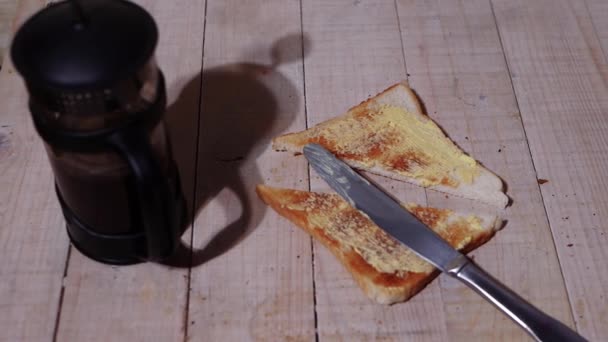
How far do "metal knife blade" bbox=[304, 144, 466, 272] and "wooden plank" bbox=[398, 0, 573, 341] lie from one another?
6 cm

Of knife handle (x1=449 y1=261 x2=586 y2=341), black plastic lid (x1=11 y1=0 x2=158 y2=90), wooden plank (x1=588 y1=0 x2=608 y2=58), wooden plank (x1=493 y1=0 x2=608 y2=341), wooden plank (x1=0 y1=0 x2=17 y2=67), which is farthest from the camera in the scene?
wooden plank (x1=0 y1=0 x2=17 y2=67)

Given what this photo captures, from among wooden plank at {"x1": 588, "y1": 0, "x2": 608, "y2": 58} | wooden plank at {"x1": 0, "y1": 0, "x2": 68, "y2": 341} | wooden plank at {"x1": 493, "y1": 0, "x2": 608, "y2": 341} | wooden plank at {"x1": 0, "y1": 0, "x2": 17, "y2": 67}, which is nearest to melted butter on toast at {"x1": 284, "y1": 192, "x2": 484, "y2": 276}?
wooden plank at {"x1": 493, "y1": 0, "x2": 608, "y2": 341}

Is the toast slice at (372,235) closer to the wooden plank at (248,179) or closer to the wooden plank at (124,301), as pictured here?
the wooden plank at (248,179)

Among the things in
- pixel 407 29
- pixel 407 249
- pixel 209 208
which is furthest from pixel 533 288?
pixel 407 29

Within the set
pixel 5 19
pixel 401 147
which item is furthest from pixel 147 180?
pixel 5 19

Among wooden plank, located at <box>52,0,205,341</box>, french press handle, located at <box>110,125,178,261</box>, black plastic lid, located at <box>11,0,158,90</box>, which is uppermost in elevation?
black plastic lid, located at <box>11,0,158,90</box>

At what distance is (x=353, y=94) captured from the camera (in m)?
1.27

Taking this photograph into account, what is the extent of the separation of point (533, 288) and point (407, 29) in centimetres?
64

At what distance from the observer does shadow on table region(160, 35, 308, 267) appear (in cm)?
107

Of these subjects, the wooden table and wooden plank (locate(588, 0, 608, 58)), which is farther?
wooden plank (locate(588, 0, 608, 58))

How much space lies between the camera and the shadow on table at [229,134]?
1073 millimetres

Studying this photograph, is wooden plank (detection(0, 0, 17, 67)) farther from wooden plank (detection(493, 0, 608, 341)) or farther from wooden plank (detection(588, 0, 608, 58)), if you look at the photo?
wooden plank (detection(588, 0, 608, 58))

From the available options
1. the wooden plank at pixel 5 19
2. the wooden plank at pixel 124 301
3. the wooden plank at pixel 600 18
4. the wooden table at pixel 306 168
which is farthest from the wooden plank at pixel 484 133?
the wooden plank at pixel 5 19

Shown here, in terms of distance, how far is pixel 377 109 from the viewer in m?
1.21
